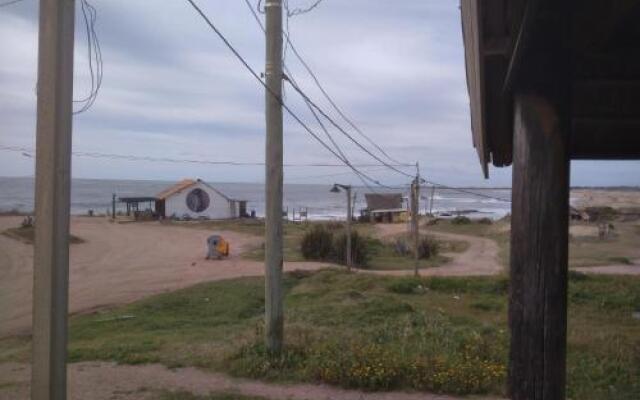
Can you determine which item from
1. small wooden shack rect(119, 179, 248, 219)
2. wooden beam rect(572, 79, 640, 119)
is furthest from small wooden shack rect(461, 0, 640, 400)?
small wooden shack rect(119, 179, 248, 219)

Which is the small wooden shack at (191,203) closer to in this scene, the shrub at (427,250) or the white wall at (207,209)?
the white wall at (207,209)

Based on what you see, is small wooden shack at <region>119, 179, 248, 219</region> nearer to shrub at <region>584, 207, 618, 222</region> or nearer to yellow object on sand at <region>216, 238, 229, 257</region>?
shrub at <region>584, 207, 618, 222</region>

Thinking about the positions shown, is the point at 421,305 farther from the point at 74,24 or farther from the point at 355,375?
the point at 74,24

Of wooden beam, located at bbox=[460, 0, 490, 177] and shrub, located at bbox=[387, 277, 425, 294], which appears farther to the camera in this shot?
shrub, located at bbox=[387, 277, 425, 294]

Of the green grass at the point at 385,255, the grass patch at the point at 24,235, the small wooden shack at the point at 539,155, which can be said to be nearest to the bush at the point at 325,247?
the green grass at the point at 385,255

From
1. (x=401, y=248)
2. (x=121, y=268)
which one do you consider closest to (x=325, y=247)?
(x=401, y=248)

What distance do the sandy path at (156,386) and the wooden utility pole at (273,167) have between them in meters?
1.09

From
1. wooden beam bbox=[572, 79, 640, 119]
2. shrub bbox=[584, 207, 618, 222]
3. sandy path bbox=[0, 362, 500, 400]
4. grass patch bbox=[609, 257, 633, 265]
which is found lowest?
sandy path bbox=[0, 362, 500, 400]

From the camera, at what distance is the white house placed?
196ft

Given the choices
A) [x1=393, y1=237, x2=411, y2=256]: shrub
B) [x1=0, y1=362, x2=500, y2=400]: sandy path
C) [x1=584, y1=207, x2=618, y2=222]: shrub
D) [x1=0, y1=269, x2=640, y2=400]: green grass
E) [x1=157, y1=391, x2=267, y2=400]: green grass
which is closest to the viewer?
[x1=157, y1=391, x2=267, y2=400]: green grass

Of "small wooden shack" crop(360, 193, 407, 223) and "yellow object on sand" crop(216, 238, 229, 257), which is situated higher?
"small wooden shack" crop(360, 193, 407, 223)

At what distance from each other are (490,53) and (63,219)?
2.63 metres

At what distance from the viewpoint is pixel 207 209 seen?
60750 mm

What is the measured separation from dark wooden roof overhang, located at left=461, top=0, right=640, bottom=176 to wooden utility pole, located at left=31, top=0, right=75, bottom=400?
2210 millimetres
